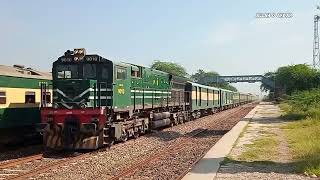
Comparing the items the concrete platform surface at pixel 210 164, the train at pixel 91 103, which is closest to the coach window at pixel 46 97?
the train at pixel 91 103

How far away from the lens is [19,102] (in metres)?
18.3

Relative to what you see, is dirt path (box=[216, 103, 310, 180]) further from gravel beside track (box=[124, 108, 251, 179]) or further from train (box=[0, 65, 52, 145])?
train (box=[0, 65, 52, 145])

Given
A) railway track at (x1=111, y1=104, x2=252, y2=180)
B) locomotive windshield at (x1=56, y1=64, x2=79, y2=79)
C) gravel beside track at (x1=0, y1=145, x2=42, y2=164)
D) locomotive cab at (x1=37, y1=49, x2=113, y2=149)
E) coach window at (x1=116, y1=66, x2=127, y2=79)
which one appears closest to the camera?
railway track at (x1=111, y1=104, x2=252, y2=180)

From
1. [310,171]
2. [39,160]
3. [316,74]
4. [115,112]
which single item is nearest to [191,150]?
[115,112]

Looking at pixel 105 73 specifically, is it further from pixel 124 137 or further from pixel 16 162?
pixel 16 162

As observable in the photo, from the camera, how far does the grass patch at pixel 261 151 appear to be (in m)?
14.7

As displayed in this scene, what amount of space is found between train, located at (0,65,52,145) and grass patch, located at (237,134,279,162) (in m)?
8.15

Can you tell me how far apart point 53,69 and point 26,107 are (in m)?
2.00

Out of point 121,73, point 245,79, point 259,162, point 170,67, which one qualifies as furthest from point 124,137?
point 245,79

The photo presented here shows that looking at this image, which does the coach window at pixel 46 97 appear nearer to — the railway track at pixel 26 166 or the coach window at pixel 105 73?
the coach window at pixel 105 73

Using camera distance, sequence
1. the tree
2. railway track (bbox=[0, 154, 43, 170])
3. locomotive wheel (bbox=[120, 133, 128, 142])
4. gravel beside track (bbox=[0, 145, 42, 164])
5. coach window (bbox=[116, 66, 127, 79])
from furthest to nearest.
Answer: the tree < locomotive wheel (bbox=[120, 133, 128, 142]) < coach window (bbox=[116, 66, 127, 79]) < gravel beside track (bbox=[0, 145, 42, 164]) < railway track (bbox=[0, 154, 43, 170])

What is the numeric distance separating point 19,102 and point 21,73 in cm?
145

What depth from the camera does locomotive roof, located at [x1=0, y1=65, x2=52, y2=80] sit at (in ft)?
58.2

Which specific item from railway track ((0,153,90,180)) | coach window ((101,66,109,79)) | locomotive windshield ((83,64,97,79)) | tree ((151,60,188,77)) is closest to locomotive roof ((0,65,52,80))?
locomotive windshield ((83,64,97,79))
